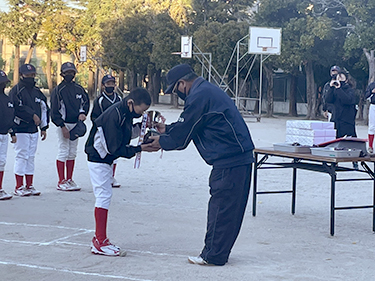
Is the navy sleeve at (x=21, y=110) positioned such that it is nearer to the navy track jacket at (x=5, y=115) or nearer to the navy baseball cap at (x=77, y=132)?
the navy track jacket at (x=5, y=115)

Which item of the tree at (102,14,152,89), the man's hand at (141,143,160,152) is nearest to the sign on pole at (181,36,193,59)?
the tree at (102,14,152,89)

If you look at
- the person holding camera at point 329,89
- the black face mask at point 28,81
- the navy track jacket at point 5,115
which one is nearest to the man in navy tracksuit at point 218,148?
the navy track jacket at point 5,115

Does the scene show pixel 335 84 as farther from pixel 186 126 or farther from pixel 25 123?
pixel 186 126

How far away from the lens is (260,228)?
799 centimetres

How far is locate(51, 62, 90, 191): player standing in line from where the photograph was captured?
10.3 metres

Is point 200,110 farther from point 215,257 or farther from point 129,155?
point 215,257

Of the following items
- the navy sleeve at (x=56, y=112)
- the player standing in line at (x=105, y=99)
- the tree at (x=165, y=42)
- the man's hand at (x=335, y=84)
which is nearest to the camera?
the navy sleeve at (x=56, y=112)

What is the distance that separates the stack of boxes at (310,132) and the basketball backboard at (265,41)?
2450 cm

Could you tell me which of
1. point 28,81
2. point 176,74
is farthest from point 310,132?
point 28,81

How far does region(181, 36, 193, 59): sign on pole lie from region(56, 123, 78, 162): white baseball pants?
28088 millimetres

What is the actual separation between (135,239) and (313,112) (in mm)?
29181

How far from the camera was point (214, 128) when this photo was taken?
6.04m

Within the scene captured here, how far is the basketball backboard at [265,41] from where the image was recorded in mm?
32250

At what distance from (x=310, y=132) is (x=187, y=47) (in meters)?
31.5
